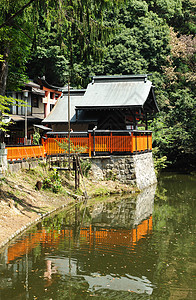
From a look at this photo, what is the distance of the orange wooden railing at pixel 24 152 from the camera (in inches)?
728

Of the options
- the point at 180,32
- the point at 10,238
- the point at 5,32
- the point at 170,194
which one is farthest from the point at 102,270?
the point at 180,32

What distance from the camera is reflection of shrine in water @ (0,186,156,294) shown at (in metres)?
9.33

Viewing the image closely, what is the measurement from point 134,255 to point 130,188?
1249cm

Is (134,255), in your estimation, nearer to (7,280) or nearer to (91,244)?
(91,244)

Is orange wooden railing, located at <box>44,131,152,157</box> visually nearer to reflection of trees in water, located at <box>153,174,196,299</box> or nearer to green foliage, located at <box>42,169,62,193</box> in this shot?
reflection of trees in water, located at <box>153,174,196,299</box>

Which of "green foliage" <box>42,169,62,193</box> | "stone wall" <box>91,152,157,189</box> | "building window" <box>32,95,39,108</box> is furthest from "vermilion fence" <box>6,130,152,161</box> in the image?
"building window" <box>32,95,39,108</box>

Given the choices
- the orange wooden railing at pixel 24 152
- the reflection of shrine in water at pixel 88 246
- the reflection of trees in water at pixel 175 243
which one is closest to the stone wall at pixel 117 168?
the reflection of trees in water at pixel 175 243

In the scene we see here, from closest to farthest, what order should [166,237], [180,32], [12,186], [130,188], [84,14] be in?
[166,237] → [84,14] → [12,186] → [130,188] → [180,32]

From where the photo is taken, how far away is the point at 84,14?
14.5 m

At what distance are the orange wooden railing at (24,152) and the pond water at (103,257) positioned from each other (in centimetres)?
385

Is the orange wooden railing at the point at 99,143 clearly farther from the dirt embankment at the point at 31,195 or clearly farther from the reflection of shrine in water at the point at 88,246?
the reflection of shrine in water at the point at 88,246

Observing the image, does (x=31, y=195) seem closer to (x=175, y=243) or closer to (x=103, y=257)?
(x=103, y=257)

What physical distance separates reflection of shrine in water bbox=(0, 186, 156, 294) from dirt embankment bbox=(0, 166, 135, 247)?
0.58 meters

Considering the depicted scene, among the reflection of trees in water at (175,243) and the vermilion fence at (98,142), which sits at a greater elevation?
the vermilion fence at (98,142)
